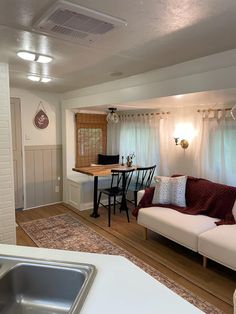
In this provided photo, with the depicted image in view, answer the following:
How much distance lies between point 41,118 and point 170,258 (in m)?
3.37

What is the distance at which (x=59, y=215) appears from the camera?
14.6 feet

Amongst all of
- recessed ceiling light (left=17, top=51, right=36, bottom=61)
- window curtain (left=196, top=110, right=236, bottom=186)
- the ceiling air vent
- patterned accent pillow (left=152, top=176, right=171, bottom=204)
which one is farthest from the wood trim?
the ceiling air vent

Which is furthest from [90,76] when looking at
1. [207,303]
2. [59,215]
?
[207,303]

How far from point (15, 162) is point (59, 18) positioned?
352 cm

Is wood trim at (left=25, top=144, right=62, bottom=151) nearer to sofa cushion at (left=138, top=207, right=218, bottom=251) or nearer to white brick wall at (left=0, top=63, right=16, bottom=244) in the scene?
white brick wall at (left=0, top=63, right=16, bottom=244)

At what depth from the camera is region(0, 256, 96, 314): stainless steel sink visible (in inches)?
48.3

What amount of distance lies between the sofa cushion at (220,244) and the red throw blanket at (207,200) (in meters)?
0.28

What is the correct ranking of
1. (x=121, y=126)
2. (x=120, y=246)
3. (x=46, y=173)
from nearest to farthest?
(x=120, y=246), (x=46, y=173), (x=121, y=126)

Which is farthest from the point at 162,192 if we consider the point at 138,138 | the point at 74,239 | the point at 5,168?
the point at 5,168

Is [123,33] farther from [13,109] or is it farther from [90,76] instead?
[13,109]

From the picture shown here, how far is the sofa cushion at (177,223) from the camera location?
2.77 meters

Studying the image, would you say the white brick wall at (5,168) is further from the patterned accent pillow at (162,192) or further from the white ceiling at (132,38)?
the patterned accent pillow at (162,192)

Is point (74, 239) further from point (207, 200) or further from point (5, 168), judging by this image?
point (207, 200)

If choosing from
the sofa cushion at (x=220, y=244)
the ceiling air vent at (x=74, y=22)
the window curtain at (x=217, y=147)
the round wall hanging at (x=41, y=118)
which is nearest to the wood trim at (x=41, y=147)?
the round wall hanging at (x=41, y=118)
